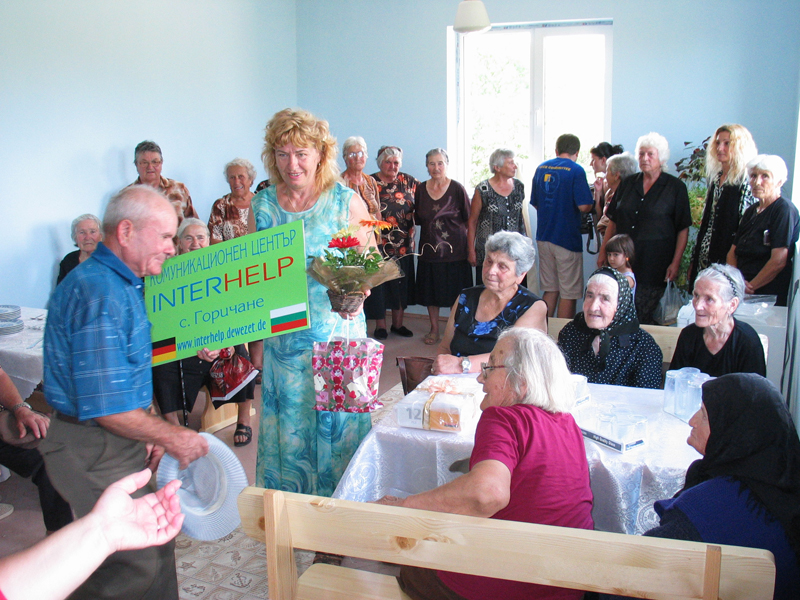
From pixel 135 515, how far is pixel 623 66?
20.9ft

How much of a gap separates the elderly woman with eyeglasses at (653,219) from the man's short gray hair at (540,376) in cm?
339

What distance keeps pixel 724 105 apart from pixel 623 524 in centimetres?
532

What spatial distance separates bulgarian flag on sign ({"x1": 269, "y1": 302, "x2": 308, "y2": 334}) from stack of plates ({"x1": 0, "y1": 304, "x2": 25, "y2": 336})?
2.16 m

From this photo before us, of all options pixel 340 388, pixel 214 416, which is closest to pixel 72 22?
pixel 214 416

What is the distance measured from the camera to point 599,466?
190cm

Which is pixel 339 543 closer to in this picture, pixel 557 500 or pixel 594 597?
pixel 557 500

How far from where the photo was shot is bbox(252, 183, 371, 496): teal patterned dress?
7.84ft

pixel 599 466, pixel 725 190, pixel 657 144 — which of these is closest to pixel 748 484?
pixel 599 466

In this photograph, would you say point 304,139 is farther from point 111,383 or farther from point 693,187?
point 693,187

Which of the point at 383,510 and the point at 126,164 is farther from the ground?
the point at 126,164

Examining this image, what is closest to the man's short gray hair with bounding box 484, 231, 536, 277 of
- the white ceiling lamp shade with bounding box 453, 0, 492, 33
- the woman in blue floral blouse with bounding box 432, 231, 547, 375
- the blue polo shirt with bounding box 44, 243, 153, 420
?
the woman in blue floral blouse with bounding box 432, 231, 547, 375

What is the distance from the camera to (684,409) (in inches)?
85.7

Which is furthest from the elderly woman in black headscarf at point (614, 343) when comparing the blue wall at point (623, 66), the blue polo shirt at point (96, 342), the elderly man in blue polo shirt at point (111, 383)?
the blue wall at point (623, 66)

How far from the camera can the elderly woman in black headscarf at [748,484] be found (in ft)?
4.62
